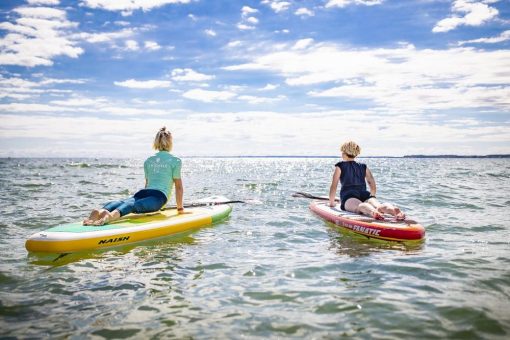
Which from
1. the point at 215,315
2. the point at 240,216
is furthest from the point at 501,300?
the point at 240,216

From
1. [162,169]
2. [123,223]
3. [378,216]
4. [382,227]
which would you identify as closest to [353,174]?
[378,216]

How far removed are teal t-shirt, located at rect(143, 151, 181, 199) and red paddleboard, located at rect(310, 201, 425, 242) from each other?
3.92 metres

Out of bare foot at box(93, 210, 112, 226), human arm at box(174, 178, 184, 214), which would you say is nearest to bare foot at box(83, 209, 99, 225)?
bare foot at box(93, 210, 112, 226)

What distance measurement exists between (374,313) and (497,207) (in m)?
10.7

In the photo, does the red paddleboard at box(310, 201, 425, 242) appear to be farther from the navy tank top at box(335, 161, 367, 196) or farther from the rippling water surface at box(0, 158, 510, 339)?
the navy tank top at box(335, 161, 367, 196)

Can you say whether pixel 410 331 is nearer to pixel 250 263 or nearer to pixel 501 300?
pixel 501 300

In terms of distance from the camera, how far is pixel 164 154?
8.19 metres

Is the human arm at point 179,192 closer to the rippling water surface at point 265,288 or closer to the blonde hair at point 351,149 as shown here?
the rippling water surface at point 265,288

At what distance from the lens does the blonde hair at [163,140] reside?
27.0ft

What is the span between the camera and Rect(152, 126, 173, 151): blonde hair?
27.0 ft

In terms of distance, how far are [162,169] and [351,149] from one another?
4403 mm

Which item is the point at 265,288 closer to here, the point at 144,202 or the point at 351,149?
the point at 144,202

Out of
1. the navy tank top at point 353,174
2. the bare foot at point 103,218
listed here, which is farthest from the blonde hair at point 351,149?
the bare foot at point 103,218

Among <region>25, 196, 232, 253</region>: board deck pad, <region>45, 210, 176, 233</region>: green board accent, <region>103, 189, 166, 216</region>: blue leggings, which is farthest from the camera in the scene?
<region>103, 189, 166, 216</region>: blue leggings
